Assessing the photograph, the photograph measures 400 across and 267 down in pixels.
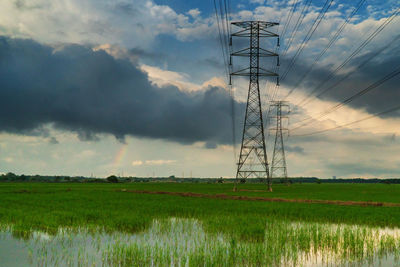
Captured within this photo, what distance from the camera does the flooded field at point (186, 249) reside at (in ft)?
37.4

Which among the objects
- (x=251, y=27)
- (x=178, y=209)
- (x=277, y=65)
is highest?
(x=251, y=27)

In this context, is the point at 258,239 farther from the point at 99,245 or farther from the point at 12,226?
the point at 12,226

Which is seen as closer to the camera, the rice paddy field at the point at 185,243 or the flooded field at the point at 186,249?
the flooded field at the point at 186,249

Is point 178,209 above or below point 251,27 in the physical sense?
below

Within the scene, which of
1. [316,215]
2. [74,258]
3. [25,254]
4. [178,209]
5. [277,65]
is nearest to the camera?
[74,258]

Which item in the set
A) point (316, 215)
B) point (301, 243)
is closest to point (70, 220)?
point (301, 243)

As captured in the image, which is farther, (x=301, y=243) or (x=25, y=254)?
(x=301, y=243)

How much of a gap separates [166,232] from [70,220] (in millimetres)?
7938

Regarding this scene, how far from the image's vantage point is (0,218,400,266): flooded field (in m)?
11.4

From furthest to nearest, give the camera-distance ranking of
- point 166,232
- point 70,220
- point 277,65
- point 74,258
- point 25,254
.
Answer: point 277,65 < point 70,220 < point 166,232 < point 25,254 < point 74,258

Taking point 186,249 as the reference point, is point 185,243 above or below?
below

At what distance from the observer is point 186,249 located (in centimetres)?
1310

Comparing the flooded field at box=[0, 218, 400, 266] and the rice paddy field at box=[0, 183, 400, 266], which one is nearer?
the flooded field at box=[0, 218, 400, 266]

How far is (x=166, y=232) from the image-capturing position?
17734mm
